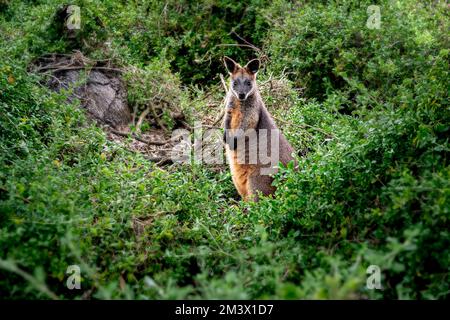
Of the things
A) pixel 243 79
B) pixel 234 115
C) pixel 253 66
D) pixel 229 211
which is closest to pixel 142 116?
pixel 234 115

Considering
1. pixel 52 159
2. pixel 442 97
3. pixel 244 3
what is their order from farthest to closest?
pixel 244 3
pixel 52 159
pixel 442 97

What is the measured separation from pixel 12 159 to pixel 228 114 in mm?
3416

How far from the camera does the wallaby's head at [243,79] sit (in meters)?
7.48

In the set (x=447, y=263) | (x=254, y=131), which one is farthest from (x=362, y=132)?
(x=254, y=131)

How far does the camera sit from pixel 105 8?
911 cm

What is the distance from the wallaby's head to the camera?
7.48 m

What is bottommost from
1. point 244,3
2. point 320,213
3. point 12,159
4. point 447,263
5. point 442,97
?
point 447,263

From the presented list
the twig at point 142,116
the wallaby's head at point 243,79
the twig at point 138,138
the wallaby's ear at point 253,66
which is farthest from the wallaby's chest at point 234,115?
the twig at point 142,116

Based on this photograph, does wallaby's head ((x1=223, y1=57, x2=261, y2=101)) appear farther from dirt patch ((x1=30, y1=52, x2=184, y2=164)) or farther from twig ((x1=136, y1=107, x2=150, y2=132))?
twig ((x1=136, y1=107, x2=150, y2=132))

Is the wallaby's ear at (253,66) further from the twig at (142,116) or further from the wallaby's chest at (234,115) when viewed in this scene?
the twig at (142,116)

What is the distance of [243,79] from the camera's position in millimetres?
7578

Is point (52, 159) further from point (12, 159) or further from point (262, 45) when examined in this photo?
point (262, 45)

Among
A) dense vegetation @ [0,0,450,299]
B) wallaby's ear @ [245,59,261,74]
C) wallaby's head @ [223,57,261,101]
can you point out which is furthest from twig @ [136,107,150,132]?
wallaby's ear @ [245,59,261,74]

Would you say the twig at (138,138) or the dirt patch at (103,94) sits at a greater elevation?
the dirt patch at (103,94)
